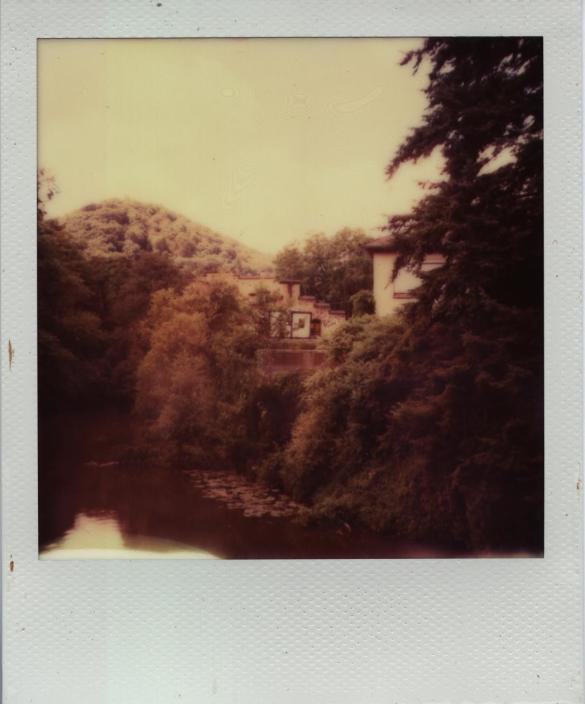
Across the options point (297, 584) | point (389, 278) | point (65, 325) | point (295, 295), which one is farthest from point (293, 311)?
point (297, 584)

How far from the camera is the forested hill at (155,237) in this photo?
2215 mm

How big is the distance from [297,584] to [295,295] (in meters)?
0.92

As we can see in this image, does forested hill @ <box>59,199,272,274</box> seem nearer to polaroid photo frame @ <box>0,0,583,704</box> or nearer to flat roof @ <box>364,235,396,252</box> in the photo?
polaroid photo frame @ <box>0,0,583,704</box>

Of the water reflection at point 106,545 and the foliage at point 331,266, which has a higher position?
the foliage at point 331,266

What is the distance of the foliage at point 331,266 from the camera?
2215mm

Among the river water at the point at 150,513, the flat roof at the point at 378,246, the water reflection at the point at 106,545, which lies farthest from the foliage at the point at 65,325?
the flat roof at the point at 378,246

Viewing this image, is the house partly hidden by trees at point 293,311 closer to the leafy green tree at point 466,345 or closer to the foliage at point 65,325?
the leafy green tree at point 466,345

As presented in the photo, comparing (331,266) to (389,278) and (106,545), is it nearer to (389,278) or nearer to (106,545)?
(389,278)

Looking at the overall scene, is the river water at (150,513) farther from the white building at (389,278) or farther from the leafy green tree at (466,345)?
the white building at (389,278)

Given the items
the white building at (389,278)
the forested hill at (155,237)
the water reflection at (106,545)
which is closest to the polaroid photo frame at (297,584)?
the water reflection at (106,545)

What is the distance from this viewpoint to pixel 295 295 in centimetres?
223

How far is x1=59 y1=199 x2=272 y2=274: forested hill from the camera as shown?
221 centimetres

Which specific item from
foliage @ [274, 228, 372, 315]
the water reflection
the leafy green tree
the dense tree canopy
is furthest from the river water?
the dense tree canopy

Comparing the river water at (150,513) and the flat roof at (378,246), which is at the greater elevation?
the flat roof at (378,246)
